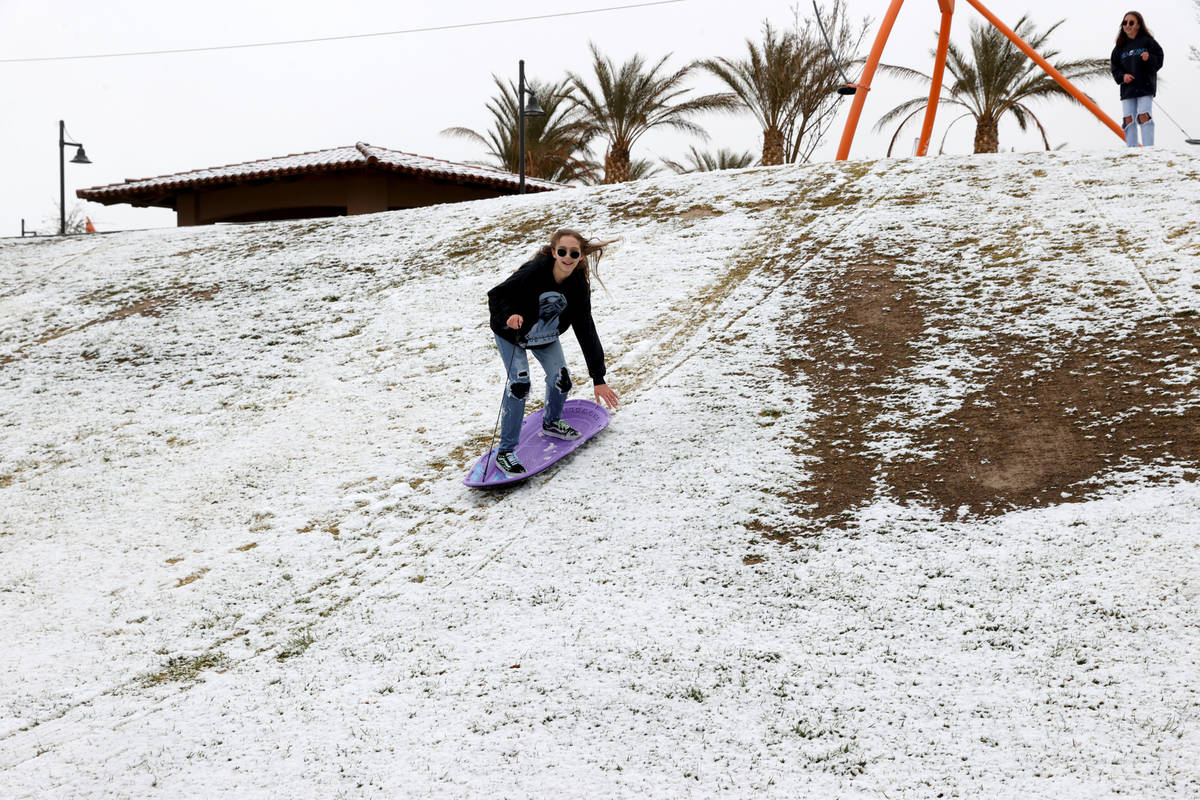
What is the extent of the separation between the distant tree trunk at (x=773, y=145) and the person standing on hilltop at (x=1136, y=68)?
10088 millimetres

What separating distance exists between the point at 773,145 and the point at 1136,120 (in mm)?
10293

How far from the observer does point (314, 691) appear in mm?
3719

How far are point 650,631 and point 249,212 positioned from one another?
17864 mm

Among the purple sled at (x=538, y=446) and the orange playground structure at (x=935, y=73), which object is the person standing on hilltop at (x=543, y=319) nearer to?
the purple sled at (x=538, y=446)

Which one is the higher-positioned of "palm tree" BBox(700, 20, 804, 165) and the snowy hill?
"palm tree" BBox(700, 20, 804, 165)

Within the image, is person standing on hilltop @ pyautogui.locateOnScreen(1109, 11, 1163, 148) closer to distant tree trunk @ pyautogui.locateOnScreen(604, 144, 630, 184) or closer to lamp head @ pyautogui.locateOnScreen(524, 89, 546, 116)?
lamp head @ pyautogui.locateOnScreen(524, 89, 546, 116)

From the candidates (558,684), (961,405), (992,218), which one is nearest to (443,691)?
(558,684)

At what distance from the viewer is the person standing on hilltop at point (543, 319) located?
5.14 meters

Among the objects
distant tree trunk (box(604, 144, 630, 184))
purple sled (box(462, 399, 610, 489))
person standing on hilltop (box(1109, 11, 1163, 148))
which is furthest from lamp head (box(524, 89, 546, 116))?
purple sled (box(462, 399, 610, 489))

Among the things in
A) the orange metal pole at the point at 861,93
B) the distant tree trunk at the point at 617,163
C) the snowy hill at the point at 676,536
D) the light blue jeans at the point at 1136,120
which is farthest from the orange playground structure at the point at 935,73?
the distant tree trunk at the point at 617,163

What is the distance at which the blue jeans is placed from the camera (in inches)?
204

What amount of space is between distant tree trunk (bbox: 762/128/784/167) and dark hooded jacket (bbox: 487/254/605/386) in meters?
16.6

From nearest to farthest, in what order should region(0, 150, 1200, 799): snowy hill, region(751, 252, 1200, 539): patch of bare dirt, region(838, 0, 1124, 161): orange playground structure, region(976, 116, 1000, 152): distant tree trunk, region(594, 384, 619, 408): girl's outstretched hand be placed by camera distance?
region(0, 150, 1200, 799): snowy hill
region(751, 252, 1200, 539): patch of bare dirt
region(594, 384, 619, 408): girl's outstretched hand
region(838, 0, 1124, 161): orange playground structure
region(976, 116, 1000, 152): distant tree trunk

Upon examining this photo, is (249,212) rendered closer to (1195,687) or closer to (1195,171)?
(1195,171)
